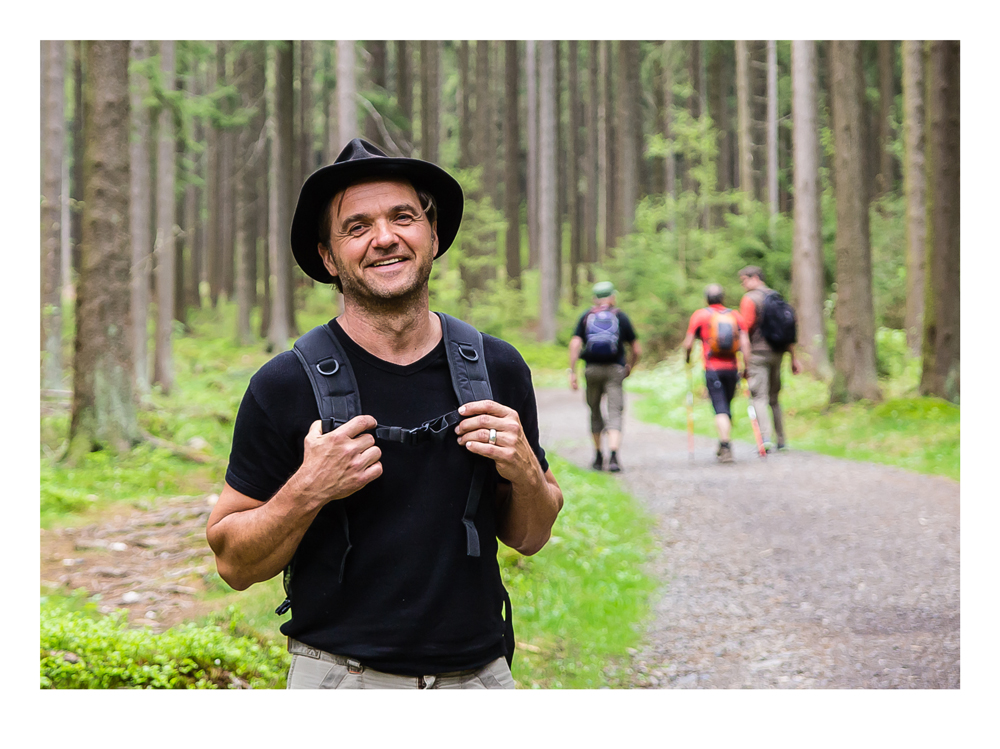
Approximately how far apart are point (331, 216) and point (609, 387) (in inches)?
316

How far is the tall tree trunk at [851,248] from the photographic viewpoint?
1392 centimetres

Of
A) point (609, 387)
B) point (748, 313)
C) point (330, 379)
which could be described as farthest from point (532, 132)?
point (330, 379)

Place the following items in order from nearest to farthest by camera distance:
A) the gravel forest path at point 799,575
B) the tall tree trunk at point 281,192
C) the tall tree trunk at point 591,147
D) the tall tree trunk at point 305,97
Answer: the gravel forest path at point 799,575
the tall tree trunk at point 281,192
the tall tree trunk at point 305,97
the tall tree trunk at point 591,147

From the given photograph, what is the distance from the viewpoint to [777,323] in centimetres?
1130

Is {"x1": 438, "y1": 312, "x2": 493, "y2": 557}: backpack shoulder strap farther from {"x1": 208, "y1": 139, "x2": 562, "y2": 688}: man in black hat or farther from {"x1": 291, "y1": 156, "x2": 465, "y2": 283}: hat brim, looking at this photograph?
{"x1": 291, "y1": 156, "x2": 465, "y2": 283}: hat brim

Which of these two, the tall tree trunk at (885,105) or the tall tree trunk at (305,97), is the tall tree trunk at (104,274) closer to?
the tall tree trunk at (305,97)

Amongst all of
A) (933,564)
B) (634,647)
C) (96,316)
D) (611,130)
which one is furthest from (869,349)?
(611,130)

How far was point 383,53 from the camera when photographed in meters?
26.8

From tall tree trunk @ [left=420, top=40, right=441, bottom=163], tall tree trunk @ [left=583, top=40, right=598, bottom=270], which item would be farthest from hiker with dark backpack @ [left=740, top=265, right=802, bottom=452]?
tall tree trunk @ [left=583, top=40, right=598, bottom=270]

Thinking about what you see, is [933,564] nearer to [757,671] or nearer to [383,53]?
[757,671]

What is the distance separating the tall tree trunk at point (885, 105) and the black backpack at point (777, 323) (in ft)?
59.9

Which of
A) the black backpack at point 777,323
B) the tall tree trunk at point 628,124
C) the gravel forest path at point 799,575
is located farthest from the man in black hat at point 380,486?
the tall tree trunk at point 628,124

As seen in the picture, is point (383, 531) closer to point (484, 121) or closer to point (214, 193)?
point (484, 121)

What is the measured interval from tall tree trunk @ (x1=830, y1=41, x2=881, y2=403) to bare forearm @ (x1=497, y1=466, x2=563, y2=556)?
12.7m
